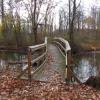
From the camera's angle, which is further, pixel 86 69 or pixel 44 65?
pixel 86 69

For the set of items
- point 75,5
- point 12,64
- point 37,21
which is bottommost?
point 12,64

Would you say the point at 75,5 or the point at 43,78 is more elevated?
the point at 75,5

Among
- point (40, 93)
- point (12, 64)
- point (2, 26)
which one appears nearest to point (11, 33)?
point (2, 26)

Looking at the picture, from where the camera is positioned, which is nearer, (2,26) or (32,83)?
(32,83)

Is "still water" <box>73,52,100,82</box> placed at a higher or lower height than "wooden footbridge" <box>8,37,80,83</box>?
lower

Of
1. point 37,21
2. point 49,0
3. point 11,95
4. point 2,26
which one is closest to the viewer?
point 11,95

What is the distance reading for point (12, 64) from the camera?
52.4 feet

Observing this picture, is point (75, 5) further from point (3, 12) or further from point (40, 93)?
point (40, 93)

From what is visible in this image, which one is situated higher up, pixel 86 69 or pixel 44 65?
pixel 44 65

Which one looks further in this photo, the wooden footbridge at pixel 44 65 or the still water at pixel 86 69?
the still water at pixel 86 69

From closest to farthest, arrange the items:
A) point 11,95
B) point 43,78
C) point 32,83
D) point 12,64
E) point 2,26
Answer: point 11,95 → point 32,83 → point 43,78 → point 12,64 → point 2,26

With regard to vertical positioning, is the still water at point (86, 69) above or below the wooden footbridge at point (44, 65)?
below

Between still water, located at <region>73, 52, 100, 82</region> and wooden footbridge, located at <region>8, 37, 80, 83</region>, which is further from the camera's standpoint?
still water, located at <region>73, 52, 100, 82</region>

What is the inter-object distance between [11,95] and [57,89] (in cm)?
143
